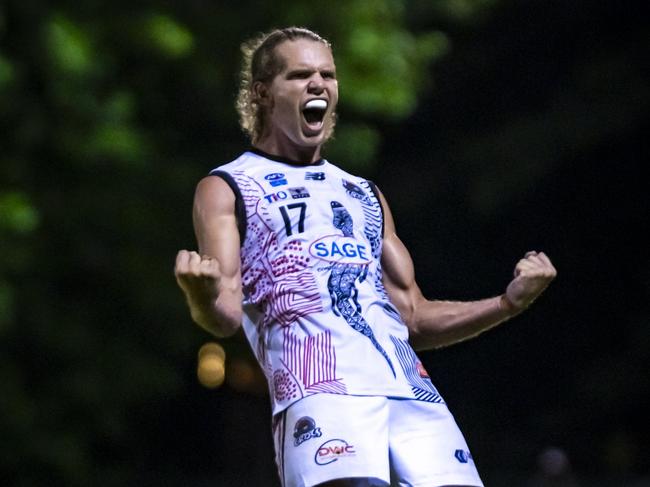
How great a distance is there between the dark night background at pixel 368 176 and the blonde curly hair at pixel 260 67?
18.4ft

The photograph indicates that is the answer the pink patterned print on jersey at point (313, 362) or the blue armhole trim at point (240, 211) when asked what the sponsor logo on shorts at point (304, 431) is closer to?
the pink patterned print on jersey at point (313, 362)

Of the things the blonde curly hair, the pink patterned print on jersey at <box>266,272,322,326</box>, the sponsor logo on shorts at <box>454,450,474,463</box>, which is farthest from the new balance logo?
the sponsor logo on shorts at <box>454,450,474,463</box>

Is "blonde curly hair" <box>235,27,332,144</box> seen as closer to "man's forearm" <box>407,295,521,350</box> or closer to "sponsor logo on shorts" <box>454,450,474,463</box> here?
→ "man's forearm" <box>407,295,521,350</box>

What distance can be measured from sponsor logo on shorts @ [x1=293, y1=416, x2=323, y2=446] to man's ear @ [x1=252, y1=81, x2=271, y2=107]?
42.9 inches

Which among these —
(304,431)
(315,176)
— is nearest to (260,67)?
(315,176)

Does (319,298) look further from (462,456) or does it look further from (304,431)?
(462,456)

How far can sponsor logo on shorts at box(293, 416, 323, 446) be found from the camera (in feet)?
20.1

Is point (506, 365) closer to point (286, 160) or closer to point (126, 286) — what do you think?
point (126, 286)

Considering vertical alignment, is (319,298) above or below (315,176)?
below

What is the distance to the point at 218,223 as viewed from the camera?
6.31 meters

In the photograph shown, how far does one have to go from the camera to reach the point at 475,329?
21.9ft

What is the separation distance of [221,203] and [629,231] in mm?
14434

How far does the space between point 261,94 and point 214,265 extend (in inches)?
37.3

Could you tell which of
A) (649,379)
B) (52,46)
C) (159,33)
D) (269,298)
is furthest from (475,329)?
(649,379)
